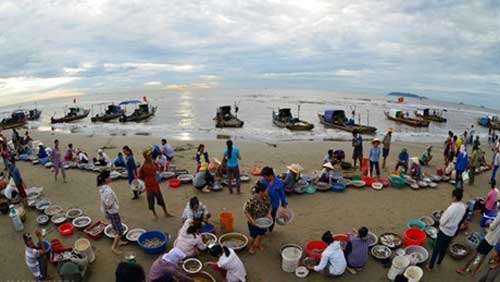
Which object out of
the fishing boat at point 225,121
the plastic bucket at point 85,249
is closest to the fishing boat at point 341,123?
the fishing boat at point 225,121

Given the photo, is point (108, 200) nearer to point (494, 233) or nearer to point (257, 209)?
point (257, 209)

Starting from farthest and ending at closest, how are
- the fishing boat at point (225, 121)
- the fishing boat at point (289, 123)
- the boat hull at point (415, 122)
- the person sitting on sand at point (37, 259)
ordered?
the boat hull at point (415, 122), the fishing boat at point (225, 121), the fishing boat at point (289, 123), the person sitting on sand at point (37, 259)

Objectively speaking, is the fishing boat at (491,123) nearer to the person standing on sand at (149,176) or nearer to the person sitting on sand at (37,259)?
the person standing on sand at (149,176)

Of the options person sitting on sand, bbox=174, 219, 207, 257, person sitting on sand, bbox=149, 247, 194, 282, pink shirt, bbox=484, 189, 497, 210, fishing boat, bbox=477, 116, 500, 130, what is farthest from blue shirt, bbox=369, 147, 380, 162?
fishing boat, bbox=477, 116, 500, 130

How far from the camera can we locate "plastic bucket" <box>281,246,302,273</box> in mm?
5152

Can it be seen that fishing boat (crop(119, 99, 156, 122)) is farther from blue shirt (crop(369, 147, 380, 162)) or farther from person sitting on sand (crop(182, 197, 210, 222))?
person sitting on sand (crop(182, 197, 210, 222))

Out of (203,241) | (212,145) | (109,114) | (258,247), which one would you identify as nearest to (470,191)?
(258,247)

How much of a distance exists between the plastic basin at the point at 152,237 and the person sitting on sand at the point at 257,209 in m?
1.71

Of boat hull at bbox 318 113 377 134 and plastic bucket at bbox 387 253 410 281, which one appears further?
boat hull at bbox 318 113 377 134

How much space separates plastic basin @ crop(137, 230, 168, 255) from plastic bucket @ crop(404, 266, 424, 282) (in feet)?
14.4

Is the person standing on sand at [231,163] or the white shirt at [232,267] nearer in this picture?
the white shirt at [232,267]

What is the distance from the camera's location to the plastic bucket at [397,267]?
491cm

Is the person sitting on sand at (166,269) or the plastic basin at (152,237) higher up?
the person sitting on sand at (166,269)

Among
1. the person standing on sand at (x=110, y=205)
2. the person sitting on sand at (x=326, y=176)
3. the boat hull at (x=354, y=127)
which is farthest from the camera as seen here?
the boat hull at (x=354, y=127)
